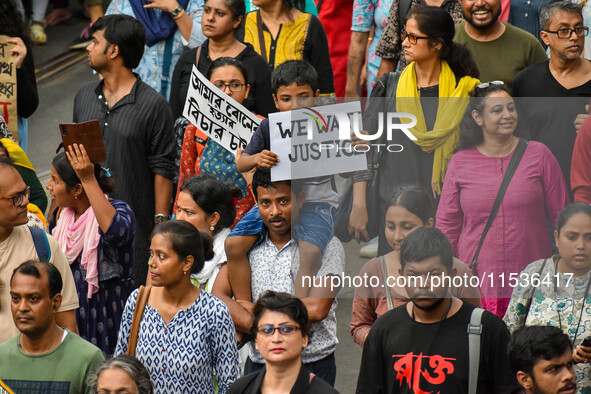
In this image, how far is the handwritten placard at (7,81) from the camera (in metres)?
8.12

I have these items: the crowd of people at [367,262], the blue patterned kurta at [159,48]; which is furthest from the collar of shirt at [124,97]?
the blue patterned kurta at [159,48]

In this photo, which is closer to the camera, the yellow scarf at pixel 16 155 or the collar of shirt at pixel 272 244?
the collar of shirt at pixel 272 244

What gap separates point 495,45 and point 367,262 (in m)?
2.36

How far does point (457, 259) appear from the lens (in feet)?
18.5

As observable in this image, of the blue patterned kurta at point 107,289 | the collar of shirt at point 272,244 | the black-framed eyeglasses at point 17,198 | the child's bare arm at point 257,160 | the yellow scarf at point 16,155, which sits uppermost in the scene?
the child's bare arm at point 257,160

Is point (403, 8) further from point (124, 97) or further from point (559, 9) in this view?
point (124, 97)

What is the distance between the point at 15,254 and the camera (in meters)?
5.93

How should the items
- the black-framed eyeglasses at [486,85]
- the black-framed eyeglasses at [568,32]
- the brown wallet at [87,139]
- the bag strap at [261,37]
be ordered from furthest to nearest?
the bag strap at [261,37], the black-framed eyeglasses at [568,32], the brown wallet at [87,139], the black-framed eyeglasses at [486,85]

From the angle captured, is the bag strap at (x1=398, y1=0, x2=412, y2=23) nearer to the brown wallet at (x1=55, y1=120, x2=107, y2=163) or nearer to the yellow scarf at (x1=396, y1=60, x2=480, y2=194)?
the yellow scarf at (x1=396, y1=60, x2=480, y2=194)

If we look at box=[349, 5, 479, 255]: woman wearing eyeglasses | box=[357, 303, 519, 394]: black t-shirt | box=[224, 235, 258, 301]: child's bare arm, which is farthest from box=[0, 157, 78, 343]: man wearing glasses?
box=[357, 303, 519, 394]: black t-shirt

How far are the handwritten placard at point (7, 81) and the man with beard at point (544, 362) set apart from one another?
173 inches

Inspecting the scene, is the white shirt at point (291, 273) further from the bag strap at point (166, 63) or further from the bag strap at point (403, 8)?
the bag strap at point (166, 63)

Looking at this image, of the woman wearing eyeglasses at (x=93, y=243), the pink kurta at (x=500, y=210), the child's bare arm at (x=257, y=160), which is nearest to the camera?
the pink kurta at (x=500, y=210)

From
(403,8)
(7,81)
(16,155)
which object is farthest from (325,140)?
(7,81)
